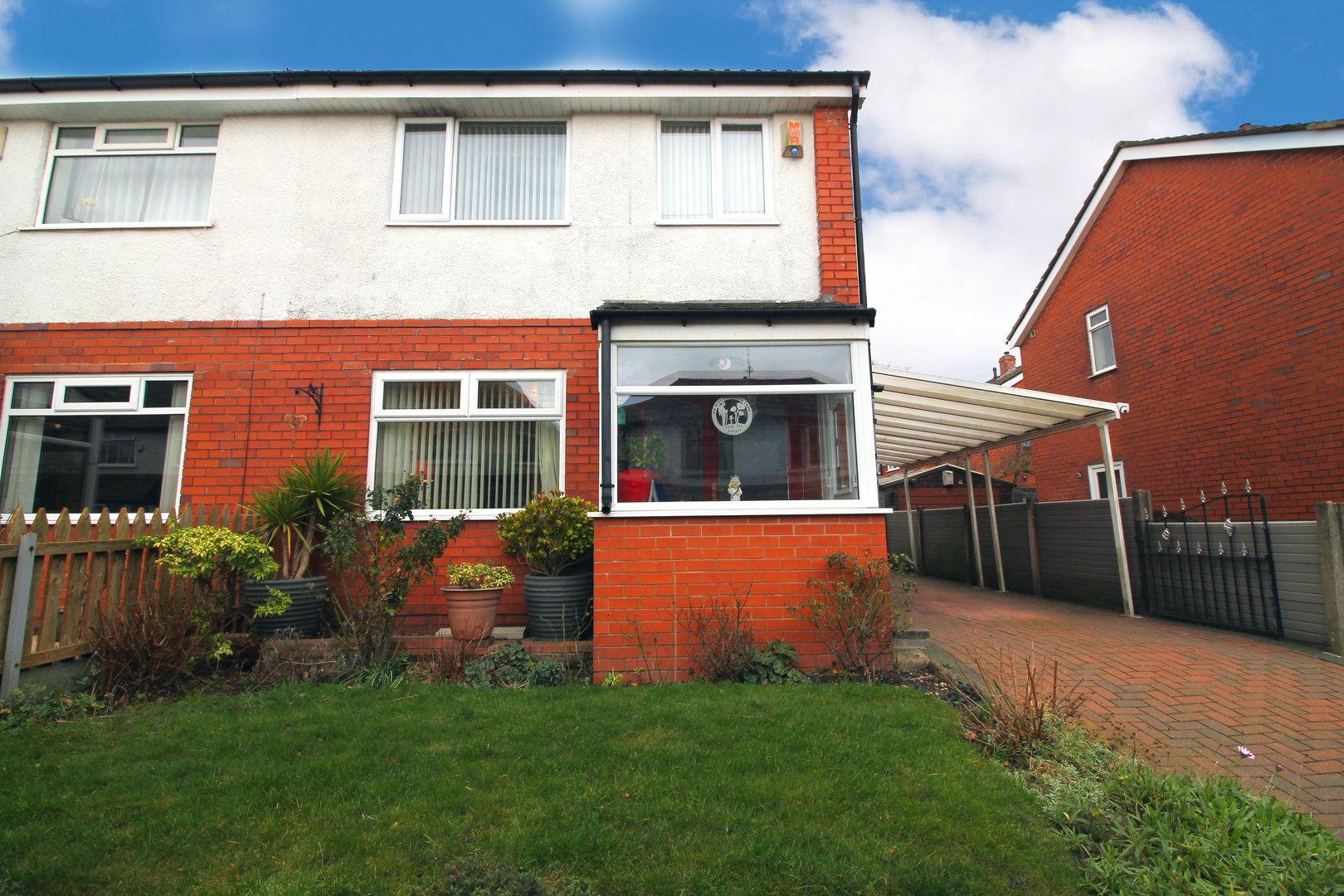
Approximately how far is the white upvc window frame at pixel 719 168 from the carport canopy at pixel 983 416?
208 centimetres

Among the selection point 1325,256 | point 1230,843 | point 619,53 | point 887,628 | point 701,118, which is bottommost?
point 1230,843

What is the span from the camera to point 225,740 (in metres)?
3.87

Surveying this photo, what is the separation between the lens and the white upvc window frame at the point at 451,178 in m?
7.36

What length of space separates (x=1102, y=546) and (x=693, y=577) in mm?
6403

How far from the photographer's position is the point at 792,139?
747 cm

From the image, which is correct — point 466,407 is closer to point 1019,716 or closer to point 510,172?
point 510,172

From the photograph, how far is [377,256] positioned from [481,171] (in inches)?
56.4

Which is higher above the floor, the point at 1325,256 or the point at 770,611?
the point at 1325,256

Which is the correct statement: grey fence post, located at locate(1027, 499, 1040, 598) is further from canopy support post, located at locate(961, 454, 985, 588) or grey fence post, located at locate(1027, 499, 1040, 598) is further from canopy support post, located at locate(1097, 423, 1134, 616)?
canopy support post, located at locate(1097, 423, 1134, 616)

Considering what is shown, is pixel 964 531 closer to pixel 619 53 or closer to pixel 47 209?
pixel 619 53

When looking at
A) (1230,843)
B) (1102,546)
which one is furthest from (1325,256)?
(1230,843)

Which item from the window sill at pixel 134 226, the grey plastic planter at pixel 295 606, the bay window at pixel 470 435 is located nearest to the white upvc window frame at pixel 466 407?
the bay window at pixel 470 435

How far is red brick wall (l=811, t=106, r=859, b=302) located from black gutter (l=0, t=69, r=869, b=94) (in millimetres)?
402

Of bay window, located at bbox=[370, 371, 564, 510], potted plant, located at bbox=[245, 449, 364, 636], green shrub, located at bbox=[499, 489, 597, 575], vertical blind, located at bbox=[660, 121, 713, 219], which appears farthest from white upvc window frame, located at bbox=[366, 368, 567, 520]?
vertical blind, located at bbox=[660, 121, 713, 219]
